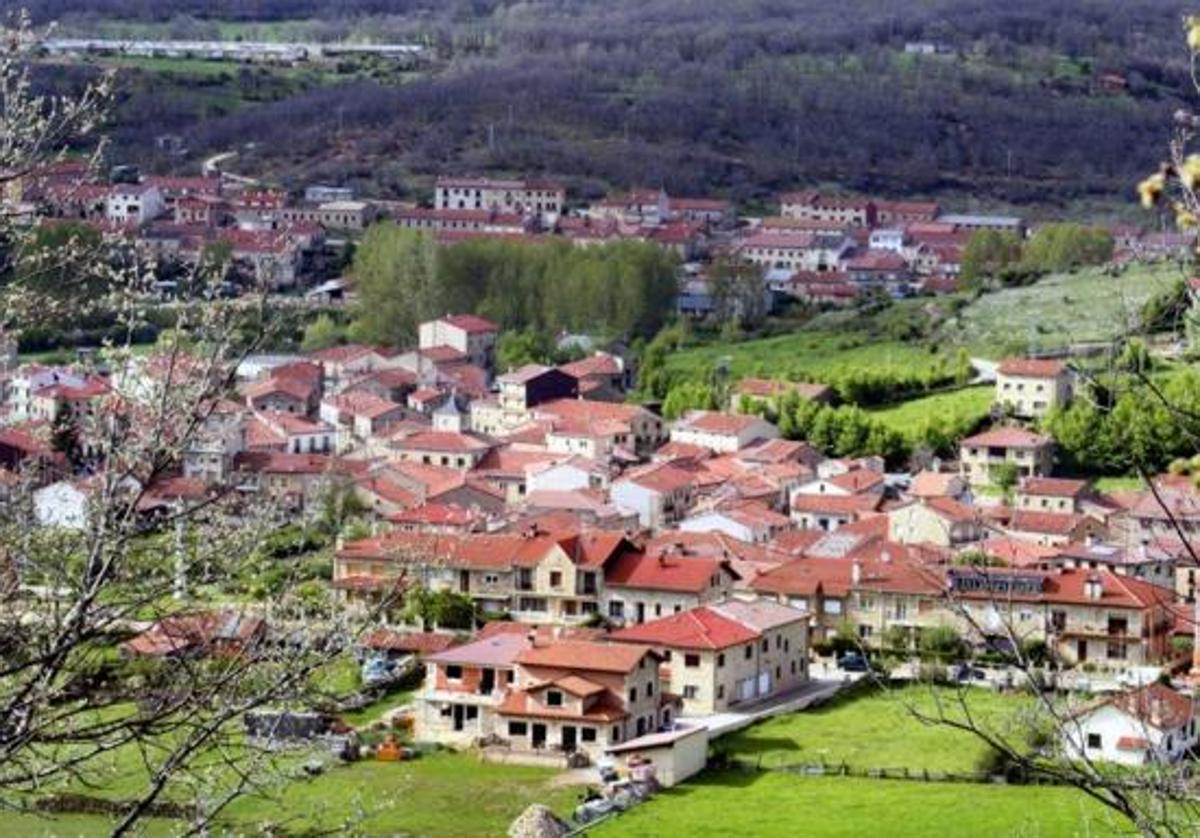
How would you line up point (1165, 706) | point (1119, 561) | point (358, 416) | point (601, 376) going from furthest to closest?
point (601, 376) < point (358, 416) < point (1119, 561) < point (1165, 706)

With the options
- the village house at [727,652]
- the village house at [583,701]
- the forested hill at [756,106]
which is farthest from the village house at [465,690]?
the forested hill at [756,106]

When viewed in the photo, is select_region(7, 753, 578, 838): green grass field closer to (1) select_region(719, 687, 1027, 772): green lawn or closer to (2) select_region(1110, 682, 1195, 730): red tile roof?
(1) select_region(719, 687, 1027, 772): green lawn

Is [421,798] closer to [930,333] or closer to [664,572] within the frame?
[664,572]

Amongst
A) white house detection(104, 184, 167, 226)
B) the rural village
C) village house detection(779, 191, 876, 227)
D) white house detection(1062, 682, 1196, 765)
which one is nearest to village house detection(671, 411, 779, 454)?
the rural village

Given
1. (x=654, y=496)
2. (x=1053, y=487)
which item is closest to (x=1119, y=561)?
(x=1053, y=487)

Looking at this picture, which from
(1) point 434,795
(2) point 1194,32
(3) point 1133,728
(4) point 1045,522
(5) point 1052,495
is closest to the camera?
(2) point 1194,32

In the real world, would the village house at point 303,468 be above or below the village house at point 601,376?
above

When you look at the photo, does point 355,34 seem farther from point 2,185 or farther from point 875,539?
point 2,185

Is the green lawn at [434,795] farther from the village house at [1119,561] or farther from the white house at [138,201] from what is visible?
the white house at [138,201]
